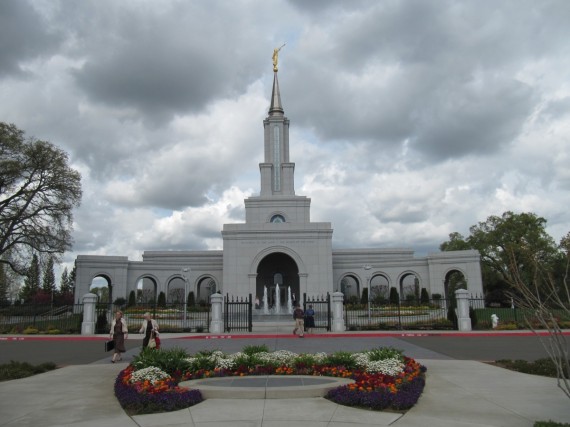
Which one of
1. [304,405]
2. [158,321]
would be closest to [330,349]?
[304,405]

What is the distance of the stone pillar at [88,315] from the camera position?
25.4 meters

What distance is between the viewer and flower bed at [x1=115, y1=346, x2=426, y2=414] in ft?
25.8

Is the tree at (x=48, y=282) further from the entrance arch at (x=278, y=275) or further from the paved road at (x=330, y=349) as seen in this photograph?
the paved road at (x=330, y=349)

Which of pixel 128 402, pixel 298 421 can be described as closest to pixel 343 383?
pixel 298 421

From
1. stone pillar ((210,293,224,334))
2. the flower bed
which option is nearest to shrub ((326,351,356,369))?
the flower bed

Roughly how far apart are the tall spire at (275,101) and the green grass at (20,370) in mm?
40436

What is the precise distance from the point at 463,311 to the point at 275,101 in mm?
32466

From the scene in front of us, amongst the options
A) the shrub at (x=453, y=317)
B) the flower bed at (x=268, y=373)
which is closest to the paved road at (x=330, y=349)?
the flower bed at (x=268, y=373)

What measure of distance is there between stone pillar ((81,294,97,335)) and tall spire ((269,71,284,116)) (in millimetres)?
30330

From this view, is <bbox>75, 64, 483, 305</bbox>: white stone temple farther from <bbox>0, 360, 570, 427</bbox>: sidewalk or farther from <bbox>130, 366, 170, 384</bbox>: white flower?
<bbox>130, 366, 170, 384</bbox>: white flower

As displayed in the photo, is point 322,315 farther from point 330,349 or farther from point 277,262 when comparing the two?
point 330,349

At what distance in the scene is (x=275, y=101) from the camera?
5122 centimetres

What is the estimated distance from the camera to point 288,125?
50094 mm

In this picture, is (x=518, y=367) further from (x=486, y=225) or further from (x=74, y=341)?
(x=486, y=225)
